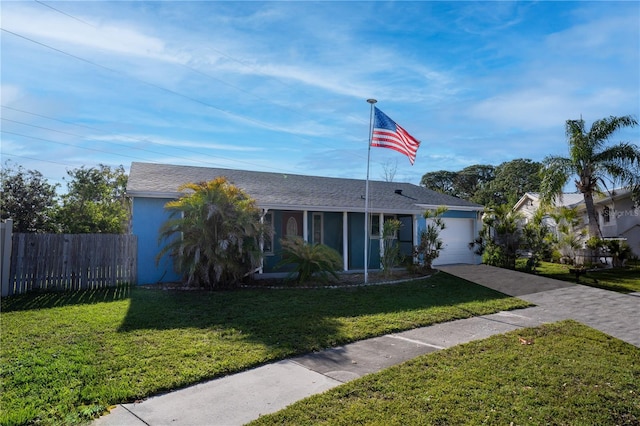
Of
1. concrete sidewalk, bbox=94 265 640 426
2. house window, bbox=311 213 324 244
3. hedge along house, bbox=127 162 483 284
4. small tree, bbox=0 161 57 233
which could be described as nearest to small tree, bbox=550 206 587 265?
hedge along house, bbox=127 162 483 284

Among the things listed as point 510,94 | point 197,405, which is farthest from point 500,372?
point 510,94

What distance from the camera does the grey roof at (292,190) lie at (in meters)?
12.8

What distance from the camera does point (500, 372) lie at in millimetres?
4516

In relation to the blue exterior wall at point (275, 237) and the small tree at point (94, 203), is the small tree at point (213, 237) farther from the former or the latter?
the small tree at point (94, 203)

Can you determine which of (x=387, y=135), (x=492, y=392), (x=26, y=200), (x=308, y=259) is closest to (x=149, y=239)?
(x=308, y=259)

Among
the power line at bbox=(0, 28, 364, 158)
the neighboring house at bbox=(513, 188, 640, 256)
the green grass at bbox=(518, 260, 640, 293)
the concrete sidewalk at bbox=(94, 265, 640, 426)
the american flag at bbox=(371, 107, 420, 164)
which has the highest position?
the power line at bbox=(0, 28, 364, 158)

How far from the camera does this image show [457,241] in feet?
60.0

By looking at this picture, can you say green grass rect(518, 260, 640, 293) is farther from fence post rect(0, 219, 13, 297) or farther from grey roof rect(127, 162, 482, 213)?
fence post rect(0, 219, 13, 297)

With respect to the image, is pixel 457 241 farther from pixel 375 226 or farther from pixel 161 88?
pixel 161 88

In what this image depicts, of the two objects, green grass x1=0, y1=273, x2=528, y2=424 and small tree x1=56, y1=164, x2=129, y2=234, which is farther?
small tree x1=56, y1=164, x2=129, y2=234

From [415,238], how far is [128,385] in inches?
522

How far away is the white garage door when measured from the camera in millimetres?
17797

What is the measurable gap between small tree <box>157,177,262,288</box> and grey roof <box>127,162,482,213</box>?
190cm

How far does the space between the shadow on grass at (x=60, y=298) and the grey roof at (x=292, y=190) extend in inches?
115
